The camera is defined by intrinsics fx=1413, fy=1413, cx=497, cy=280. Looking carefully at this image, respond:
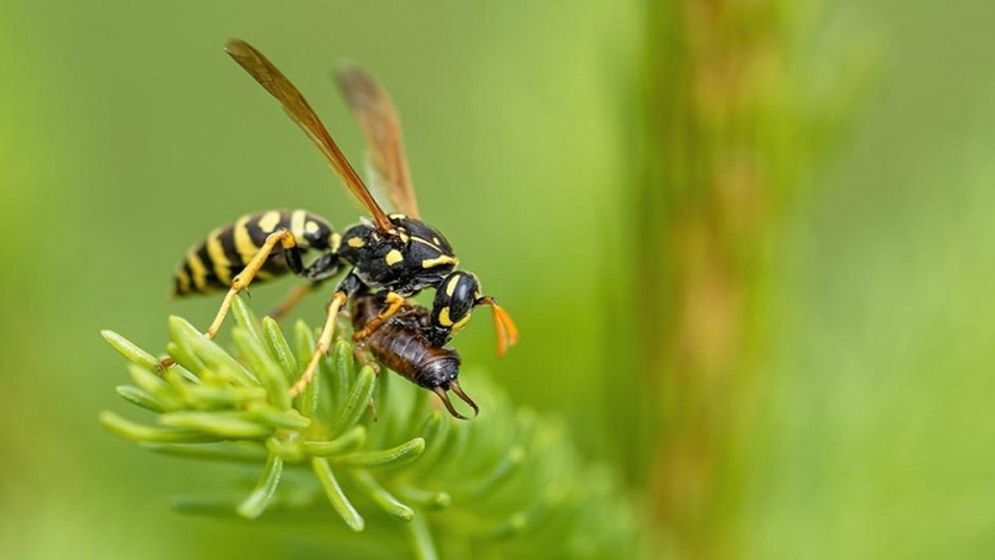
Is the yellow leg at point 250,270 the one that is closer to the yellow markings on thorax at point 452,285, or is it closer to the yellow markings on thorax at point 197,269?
the yellow markings on thorax at point 197,269

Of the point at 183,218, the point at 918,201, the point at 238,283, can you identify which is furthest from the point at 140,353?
the point at 183,218

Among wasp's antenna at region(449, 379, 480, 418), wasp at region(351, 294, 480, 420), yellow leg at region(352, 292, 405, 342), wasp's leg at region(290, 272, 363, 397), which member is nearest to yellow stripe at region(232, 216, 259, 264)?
wasp's leg at region(290, 272, 363, 397)

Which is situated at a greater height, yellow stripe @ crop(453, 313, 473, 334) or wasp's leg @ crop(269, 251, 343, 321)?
yellow stripe @ crop(453, 313, 473, 334)

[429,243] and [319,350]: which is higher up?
[319,350]

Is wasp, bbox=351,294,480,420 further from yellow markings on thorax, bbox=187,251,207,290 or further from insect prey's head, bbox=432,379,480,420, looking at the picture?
yellow markings on thorax, bbox=187,251,207,290

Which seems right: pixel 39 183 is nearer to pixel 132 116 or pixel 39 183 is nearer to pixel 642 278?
pixel 642 278

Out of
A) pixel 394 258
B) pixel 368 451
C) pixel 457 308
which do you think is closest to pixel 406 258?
pixel 394 258

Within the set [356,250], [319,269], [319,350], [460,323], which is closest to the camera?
[319,350]

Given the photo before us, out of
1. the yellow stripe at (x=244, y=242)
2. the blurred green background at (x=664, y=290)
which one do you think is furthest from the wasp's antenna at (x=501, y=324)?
the yellow stripe at (x=244, y=242)

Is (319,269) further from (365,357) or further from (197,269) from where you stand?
(365,357)
